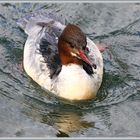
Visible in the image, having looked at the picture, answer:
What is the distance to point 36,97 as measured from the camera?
8031mm

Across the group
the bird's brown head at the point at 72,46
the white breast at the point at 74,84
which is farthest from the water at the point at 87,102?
the bird's brown head at the point at 72,46

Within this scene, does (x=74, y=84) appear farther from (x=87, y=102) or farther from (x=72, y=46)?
(x=72, y=46)

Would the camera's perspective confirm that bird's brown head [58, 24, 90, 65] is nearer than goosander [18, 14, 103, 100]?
Yes

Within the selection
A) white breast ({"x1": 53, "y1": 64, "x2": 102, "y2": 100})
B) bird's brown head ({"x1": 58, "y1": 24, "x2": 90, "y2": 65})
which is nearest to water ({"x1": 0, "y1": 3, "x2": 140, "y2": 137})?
white breast ({"x1": 53, "y1": 64, "x2": 102, "y2": 100})

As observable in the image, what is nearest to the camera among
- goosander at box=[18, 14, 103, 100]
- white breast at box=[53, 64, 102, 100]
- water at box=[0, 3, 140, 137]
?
water at box=[0, 3, 140, 137]

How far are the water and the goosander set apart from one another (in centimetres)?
12

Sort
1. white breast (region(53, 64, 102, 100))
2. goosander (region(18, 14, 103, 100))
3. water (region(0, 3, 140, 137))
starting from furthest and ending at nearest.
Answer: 1. white breast (region(53, 64, 102, 100))
2. goosander (region(18, 14, 103, 100))
3. water (region(0, 3, 140, 137))

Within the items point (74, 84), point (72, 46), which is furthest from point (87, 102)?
point (72, 46)

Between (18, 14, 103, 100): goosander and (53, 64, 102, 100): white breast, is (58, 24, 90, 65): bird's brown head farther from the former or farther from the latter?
(53, 64, 102, 100): white breast

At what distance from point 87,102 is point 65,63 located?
0.57 meters

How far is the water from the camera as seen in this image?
7.53 metres

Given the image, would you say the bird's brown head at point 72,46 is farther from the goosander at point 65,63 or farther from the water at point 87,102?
the water at point 87,102

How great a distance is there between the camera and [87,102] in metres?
8.05

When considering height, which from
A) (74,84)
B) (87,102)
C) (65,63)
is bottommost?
(87,102)
